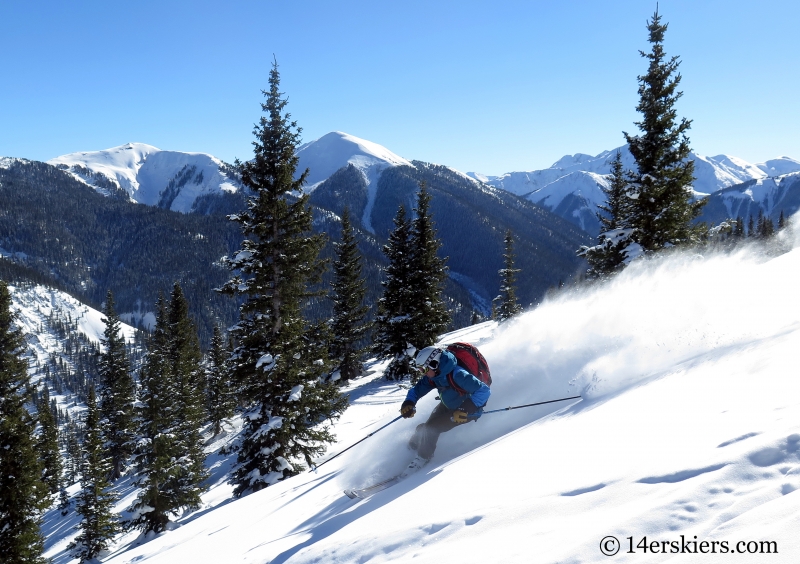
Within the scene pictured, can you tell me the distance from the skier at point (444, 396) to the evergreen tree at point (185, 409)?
70.3 feet

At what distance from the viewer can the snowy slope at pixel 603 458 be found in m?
3.12

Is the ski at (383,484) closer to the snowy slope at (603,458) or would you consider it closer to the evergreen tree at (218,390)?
the snowy slope at (603,458)

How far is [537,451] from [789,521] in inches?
109

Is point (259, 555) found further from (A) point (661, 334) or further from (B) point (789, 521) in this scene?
(A) point (661, 334)

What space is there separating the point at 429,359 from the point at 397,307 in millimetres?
21146

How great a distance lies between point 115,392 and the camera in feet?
135

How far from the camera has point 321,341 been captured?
1778 cm

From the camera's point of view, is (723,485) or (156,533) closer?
(723,485)

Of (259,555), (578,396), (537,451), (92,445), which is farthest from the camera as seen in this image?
(92,445)

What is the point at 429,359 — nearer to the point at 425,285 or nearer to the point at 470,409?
the point at 470,409

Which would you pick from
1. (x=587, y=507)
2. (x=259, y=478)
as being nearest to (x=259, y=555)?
(x=587, y=507)

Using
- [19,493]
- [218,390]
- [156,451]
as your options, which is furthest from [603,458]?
[218,390]

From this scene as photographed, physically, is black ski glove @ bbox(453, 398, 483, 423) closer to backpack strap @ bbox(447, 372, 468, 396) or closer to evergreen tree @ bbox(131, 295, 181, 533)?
backpack strap @ bbox(447, 372, 468, 396)

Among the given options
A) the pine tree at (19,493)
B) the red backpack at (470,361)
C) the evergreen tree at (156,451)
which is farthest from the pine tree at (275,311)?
the evergreen tree at (156,451)
